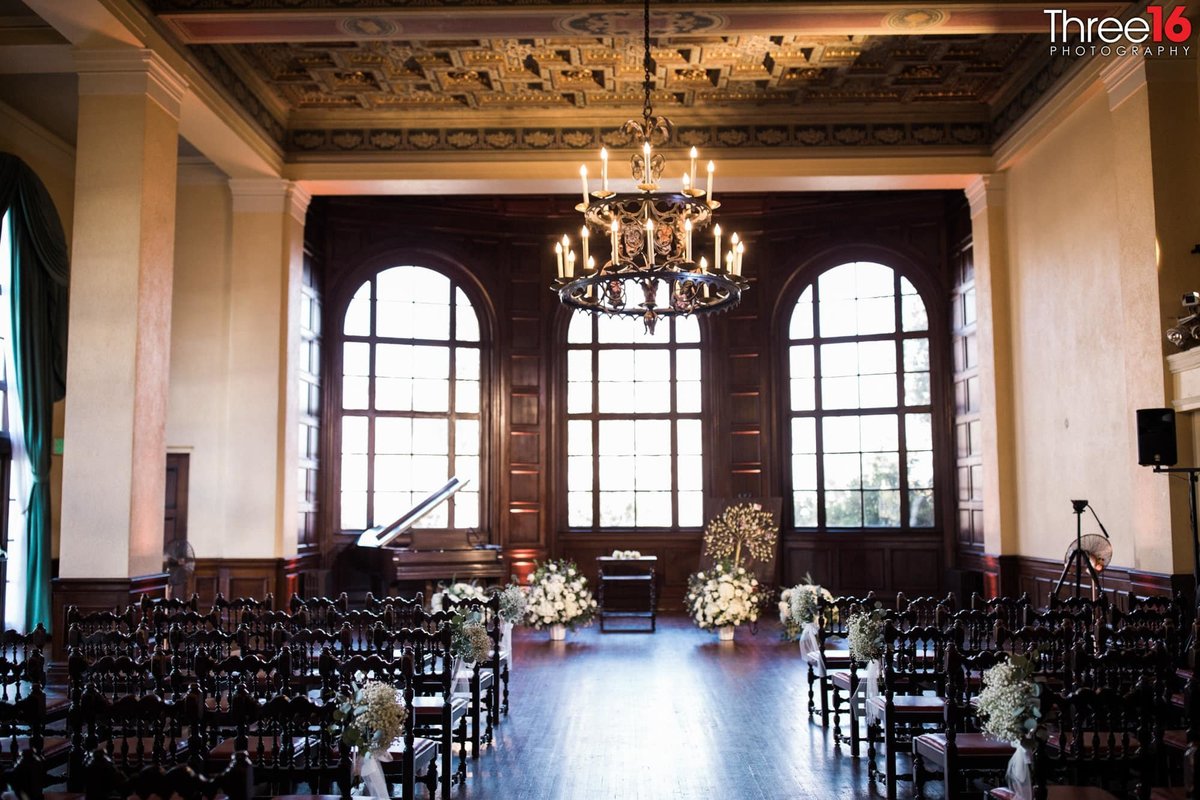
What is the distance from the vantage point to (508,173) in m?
12.1

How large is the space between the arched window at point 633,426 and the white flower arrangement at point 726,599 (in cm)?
306

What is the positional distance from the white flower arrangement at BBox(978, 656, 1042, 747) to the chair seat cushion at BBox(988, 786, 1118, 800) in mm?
353

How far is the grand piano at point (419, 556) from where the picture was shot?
41.5ft

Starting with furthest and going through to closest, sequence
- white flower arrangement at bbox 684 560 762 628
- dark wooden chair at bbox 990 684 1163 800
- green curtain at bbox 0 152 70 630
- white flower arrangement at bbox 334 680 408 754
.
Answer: white flower arrangement at bbox 684 560 762 628
green curtain at bbox 0 152 70 630
white flower arrangement at bbox 334 680 408 754
dark wooden chair at bbox 990 684 1163 800

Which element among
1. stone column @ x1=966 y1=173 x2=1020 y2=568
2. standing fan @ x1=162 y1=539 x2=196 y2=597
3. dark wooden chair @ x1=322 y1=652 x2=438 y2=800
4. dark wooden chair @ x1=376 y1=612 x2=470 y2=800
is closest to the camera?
dark wooden chair @ x1=322 y1=652 x2=438 y2=800

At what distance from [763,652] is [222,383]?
6898 mm

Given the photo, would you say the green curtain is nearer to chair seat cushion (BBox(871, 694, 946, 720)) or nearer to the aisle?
the aisle

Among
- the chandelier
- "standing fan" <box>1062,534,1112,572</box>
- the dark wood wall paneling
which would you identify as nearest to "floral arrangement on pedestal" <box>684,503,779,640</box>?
the dark wood wall paneling

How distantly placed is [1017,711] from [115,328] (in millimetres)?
7336

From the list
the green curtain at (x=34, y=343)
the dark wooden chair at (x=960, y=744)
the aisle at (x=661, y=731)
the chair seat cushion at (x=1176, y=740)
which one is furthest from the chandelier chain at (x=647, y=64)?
the green curtain at (x=34, y=343)

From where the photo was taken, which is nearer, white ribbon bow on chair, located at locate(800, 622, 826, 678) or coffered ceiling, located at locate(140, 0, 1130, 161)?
white ribbon bow on chair, located at locate(800, 622, 826, 678)

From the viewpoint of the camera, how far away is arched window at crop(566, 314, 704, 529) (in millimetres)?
15586

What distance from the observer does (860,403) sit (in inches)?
592

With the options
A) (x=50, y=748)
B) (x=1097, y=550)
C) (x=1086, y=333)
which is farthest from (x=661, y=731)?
(x=1086, y=333)
